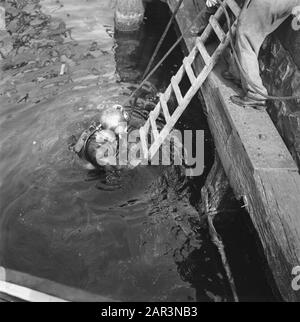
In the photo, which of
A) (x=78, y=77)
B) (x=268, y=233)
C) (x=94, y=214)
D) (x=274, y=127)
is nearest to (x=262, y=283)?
(x=268, y=233)

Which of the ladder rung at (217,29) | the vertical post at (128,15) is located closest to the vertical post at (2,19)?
the vertical post at (128,15)

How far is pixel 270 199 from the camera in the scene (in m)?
4.13

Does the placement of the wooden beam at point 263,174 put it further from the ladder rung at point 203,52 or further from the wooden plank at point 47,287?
the wooden plank at point 47,287

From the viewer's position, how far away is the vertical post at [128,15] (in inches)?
384

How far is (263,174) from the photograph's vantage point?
4371 millimetres

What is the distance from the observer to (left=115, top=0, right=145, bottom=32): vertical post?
976cm

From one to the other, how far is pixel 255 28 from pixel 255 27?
0.05ft

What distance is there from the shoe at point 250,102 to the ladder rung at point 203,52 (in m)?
0.92

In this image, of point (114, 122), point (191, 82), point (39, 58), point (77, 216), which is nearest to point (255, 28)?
point (191, 82)

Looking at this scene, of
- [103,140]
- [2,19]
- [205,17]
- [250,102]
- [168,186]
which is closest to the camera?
[250,102]

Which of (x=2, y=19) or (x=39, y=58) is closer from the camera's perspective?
(x=39, y=58)

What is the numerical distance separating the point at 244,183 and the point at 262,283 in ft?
4.63

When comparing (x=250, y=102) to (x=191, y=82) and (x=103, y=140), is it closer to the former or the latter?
(x=191, y=82)

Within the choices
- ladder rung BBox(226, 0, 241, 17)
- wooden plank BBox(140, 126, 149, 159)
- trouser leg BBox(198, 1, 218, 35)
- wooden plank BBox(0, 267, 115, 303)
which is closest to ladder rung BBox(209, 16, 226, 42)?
ladder rung BBox(226, 0, 241, 17)
